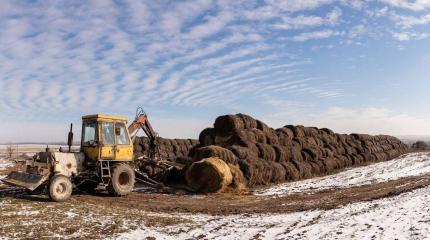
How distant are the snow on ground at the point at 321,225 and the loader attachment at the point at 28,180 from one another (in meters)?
4.28

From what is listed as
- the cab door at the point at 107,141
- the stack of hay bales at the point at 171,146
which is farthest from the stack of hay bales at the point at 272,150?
the stack of hay bales at the point at 171,146

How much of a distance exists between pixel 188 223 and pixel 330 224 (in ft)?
10.6

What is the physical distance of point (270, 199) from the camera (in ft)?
47.1

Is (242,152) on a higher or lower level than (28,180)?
higher

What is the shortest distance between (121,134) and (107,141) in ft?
2.05

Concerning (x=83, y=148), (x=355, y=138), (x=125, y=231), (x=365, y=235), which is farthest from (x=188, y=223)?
(x=355, y=138)

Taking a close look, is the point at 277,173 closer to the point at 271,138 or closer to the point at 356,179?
the point at 271,138

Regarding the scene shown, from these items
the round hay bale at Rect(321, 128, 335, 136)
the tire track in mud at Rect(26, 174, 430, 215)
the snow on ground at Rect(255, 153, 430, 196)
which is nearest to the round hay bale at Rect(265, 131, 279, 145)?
the snow on ground at Rect(255, 153, 430, 196)

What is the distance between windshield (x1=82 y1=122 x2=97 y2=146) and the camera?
14.0 metres

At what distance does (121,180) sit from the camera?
48.2ft

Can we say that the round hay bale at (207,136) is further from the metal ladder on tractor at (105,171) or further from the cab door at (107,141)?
the metal ladder on tractor at (105,171)

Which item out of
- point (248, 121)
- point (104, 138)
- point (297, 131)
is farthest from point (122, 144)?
point (297, 131)

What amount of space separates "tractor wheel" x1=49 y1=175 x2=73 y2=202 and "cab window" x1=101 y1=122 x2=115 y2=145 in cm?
203

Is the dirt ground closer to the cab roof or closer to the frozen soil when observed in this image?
the frozen soil
